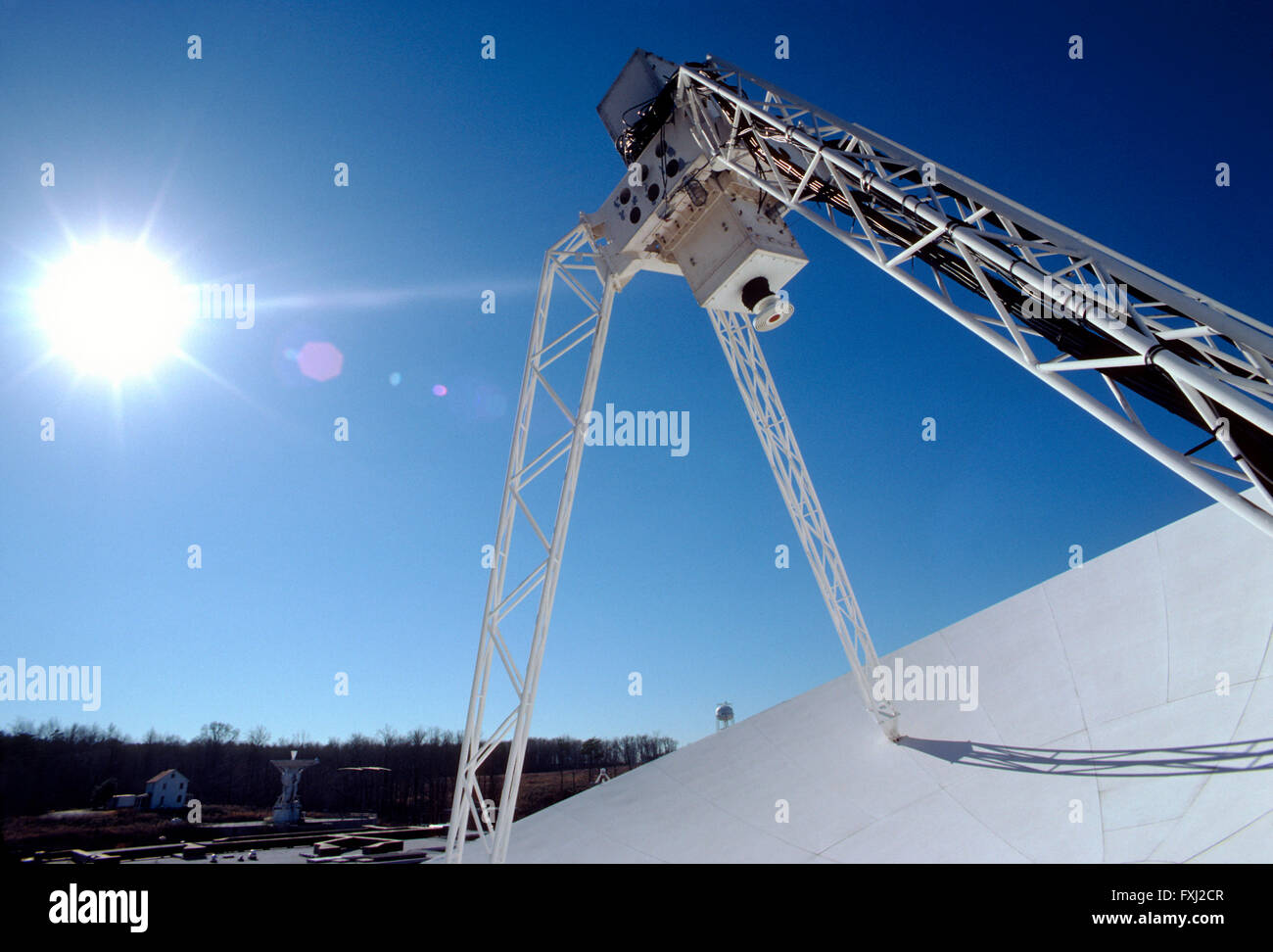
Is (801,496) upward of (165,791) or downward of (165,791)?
upward

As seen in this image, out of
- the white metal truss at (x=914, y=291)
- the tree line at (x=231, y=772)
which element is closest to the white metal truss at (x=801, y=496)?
the white metal truss at (x=914, y=291)

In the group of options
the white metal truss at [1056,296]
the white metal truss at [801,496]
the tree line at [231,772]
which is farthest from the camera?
the tree line at [231,772]

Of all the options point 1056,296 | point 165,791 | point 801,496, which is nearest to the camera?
point 1056,296

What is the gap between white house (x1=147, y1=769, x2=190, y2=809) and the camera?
48.4 meters

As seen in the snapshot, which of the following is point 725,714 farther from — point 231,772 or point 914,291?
point 231,772

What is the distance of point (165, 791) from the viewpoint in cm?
4919

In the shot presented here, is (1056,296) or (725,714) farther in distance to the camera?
(725,714)

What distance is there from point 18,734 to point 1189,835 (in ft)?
233

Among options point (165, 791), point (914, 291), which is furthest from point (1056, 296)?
point (165, 791)

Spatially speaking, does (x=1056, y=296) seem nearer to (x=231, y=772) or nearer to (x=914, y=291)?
(x=914, y=291)

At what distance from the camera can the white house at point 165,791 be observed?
4844 centimetres

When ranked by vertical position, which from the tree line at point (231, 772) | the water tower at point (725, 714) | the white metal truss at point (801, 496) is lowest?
the tree line at point (231, 772)

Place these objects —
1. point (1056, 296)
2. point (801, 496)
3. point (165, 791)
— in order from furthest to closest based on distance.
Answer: point (165, 791) → point (801, 496) → point (1056, 296)

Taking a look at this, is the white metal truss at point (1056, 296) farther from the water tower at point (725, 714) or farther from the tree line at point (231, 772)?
the tree line at point (231, 772)
